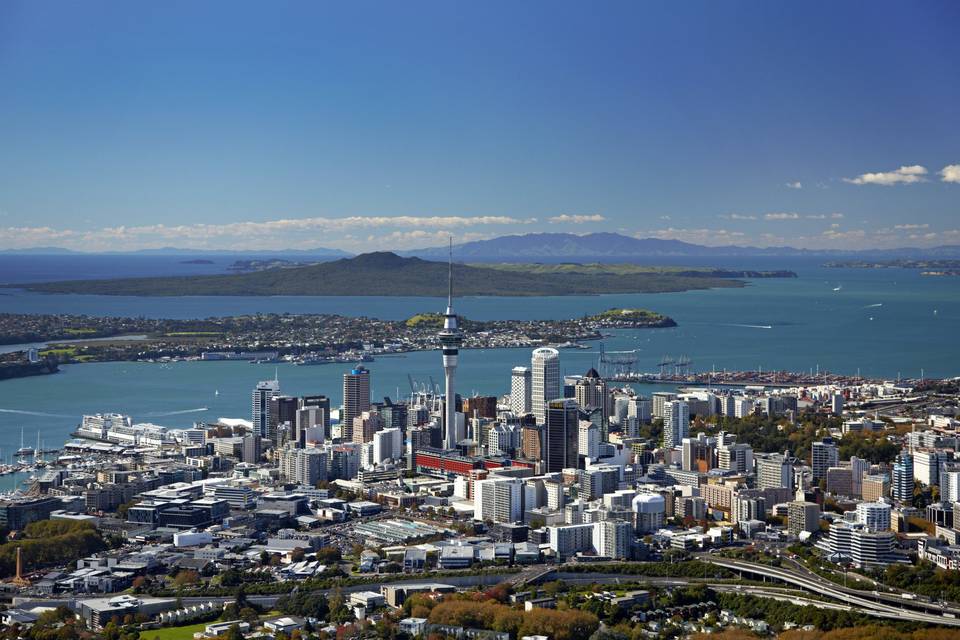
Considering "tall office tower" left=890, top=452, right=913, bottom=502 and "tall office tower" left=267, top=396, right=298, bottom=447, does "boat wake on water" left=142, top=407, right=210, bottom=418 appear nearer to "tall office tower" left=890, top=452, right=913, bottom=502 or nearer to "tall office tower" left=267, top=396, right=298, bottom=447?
"tall office tower" left=267, top=396, right=298, bottom=447

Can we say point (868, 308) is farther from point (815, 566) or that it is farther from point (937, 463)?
point (815, 566)

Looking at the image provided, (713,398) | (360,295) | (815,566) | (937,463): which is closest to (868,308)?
(360,295)

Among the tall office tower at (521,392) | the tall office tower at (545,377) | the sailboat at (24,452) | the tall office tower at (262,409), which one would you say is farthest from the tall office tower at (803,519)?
the sailboat at (24,452)

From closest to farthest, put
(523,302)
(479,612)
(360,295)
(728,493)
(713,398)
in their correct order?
(479,612) < (728,493) < (713,398) < (523,302) < (360,295)

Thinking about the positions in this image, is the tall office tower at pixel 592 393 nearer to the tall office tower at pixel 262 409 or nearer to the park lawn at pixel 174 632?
the tall office tower at pixel 262 409

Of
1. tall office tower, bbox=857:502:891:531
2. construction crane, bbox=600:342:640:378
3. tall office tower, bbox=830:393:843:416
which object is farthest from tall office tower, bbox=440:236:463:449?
construction crane, bbox=600:342:640:378

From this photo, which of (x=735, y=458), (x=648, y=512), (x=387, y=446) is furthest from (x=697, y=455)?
(x=387, y=446)

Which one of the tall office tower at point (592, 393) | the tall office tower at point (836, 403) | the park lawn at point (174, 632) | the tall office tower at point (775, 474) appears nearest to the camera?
the park lawn at point (174, 632)
